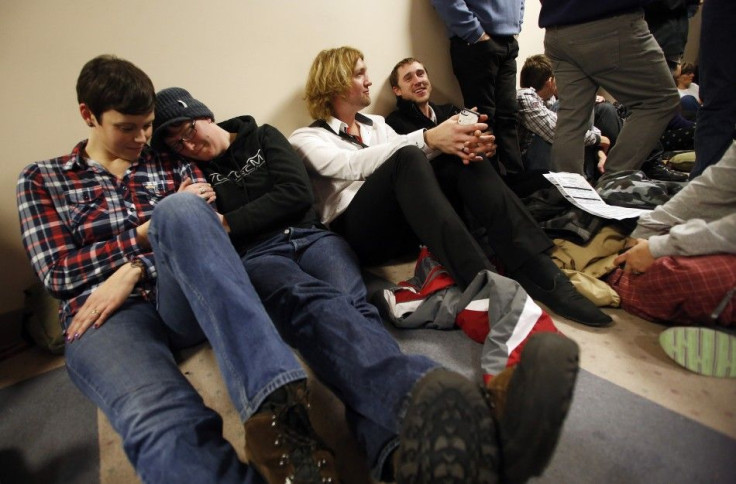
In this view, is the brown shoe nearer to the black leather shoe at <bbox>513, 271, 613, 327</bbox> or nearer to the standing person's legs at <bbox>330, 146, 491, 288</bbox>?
the standing person's legs at <bbox>330, 146, 491, 288</bbox>

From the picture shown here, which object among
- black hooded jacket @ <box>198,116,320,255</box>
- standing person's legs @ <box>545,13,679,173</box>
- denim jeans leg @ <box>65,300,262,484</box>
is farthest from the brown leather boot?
standing person's legs @ <box>545,13,679,173</box>

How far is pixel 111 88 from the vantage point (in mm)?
867

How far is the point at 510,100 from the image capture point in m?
2.02

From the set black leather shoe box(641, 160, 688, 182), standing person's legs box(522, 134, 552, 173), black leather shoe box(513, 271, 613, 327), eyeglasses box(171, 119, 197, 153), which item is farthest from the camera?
standing person's legs box(522, 134, 552, 173)

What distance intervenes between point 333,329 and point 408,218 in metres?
0.42

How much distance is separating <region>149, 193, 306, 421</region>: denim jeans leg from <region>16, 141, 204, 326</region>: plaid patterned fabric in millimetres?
234

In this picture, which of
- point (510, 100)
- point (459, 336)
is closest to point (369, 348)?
point (459, 336)

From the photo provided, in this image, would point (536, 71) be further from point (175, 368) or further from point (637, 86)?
point (175, 368)

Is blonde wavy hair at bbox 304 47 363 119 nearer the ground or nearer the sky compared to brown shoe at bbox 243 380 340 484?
nearer the sky

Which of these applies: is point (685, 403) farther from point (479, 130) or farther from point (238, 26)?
point (238, 26)

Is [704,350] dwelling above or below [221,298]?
below

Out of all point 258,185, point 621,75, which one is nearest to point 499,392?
point 258,185

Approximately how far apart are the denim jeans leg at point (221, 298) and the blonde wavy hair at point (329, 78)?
33.2 inches

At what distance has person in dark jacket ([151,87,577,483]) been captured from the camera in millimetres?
482
